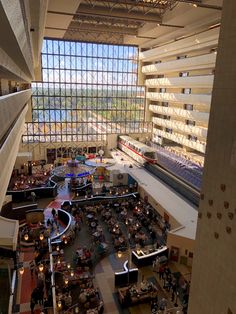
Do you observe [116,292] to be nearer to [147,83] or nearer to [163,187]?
[163,187]

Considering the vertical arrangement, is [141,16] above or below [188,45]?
above

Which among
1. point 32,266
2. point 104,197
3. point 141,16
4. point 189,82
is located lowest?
point 32,266

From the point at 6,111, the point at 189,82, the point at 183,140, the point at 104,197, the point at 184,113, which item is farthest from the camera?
the point at 183,140

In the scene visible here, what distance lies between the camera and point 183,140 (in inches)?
1105

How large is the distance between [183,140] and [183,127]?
1552 mm

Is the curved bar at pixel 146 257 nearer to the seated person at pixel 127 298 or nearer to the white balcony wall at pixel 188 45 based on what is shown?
the seated person at pixel 127 298

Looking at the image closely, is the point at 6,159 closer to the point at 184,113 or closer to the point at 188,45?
the point at 184,113

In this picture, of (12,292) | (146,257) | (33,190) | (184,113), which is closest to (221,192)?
(146,257)

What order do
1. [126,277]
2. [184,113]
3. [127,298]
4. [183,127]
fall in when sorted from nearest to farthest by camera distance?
[127,298] → [126,277] → [184,113] → [183,127]

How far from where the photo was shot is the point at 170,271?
13.5m

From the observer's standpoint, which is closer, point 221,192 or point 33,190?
point 221,192

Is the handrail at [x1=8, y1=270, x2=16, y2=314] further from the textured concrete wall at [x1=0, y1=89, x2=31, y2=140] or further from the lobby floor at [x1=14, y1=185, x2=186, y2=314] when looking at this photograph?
the textured concrete wall at [x1=0, y1=89, x2=31, y2=140]

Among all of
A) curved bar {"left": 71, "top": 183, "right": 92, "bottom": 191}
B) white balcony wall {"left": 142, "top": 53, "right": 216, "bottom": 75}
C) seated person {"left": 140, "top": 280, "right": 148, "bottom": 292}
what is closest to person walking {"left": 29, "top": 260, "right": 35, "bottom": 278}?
seated person {"left": 140, "top": 280, "right": 148, "bottom": 292}

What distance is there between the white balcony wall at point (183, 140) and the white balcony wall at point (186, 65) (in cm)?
678
